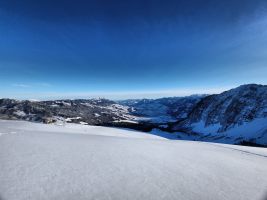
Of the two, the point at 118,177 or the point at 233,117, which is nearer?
the point at 118,177

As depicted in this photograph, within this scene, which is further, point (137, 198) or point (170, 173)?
point (170, 173)

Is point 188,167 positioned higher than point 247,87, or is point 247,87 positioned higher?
point 247,87

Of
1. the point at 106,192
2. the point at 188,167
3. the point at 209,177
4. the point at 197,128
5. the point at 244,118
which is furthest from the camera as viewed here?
the point at 197,128

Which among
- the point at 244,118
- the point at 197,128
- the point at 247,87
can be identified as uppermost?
the point at 247,87

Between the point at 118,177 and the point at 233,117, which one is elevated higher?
the point at 118,177

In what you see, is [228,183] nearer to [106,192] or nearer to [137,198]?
[137,198]

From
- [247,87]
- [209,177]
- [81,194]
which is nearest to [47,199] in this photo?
[81,194]

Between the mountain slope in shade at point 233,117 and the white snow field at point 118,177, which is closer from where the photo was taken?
the white snow field at point 118,177

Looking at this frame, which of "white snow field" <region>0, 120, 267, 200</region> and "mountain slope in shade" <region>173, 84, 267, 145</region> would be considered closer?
"white snow field" <region>0, 120, 267, 200</region>
